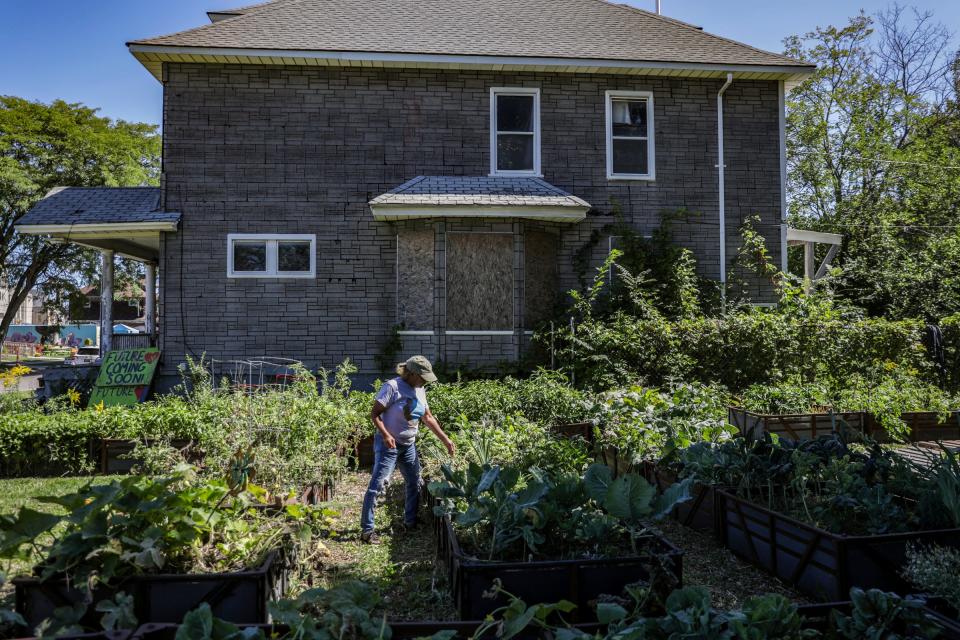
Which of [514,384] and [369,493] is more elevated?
[514,384]

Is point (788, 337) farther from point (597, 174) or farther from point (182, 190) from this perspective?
point (182, 190)

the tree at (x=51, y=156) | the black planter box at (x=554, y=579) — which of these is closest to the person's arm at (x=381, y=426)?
the black planter box at (x=554, y=579)

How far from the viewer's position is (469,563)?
142 inches

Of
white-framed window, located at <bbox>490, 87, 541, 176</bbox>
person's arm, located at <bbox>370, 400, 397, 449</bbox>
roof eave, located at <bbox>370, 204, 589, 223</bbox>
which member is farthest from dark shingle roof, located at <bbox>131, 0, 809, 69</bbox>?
person's arm, located at <bbox>370, 400, 397, 449</bbox>

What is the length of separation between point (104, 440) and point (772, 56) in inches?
535

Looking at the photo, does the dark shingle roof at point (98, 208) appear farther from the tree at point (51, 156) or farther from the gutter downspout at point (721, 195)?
the tree at point (51, 156)

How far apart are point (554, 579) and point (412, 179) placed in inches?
390

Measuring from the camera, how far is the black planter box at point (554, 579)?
3.59 meters

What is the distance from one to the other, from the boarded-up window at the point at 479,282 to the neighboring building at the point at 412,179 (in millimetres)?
37

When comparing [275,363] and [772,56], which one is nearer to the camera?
[275,363]

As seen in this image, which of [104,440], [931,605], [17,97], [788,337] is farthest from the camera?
[17,97]

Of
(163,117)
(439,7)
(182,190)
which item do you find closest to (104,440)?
(182,190)

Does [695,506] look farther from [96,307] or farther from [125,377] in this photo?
[96,307]

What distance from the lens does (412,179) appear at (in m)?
12.5
